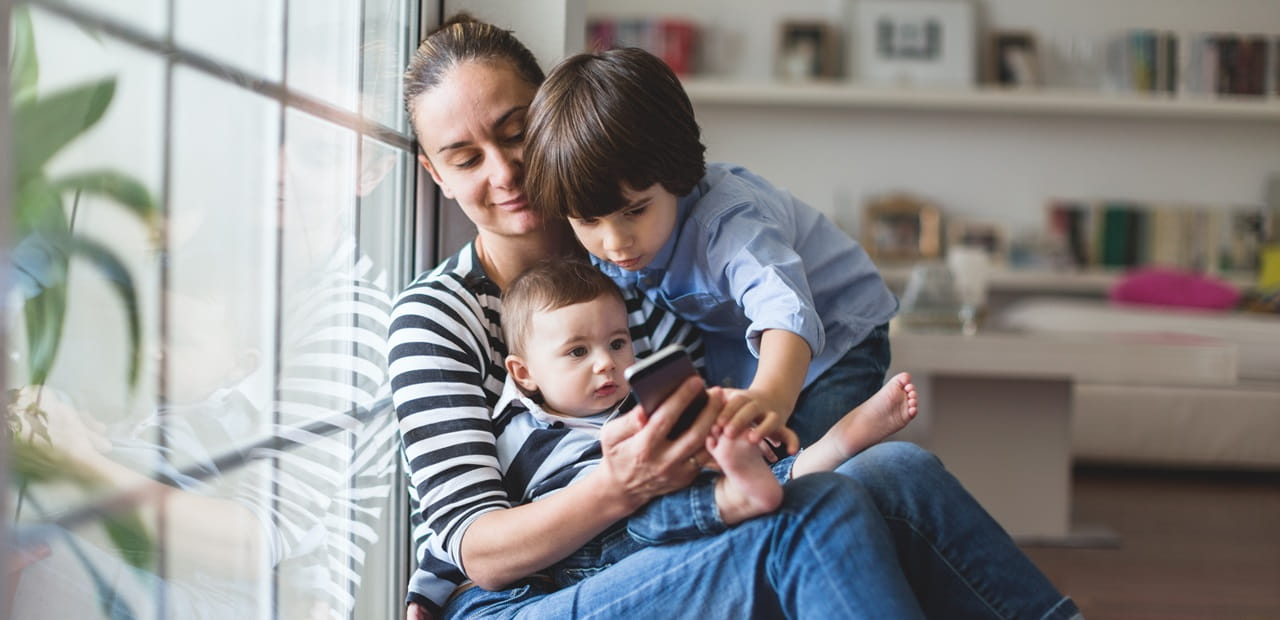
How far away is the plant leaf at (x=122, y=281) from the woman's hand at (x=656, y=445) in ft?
1.24

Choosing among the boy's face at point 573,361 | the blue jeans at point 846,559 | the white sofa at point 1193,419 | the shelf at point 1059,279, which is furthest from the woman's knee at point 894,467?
the shelf at point 1059,279

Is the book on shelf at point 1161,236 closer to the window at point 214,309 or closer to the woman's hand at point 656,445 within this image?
the window at point 214,309

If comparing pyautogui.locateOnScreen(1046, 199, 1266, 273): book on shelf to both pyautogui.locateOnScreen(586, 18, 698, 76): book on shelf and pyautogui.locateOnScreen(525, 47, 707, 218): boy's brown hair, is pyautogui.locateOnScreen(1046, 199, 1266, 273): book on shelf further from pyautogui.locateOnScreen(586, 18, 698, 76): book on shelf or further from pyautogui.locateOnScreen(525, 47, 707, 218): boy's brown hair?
pyautogui.locateOnScreen(525, 47, 707, 218): boy's brown hair

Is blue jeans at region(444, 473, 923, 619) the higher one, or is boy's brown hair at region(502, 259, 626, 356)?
boy's brown hair at region(502, 259, 626, 356)

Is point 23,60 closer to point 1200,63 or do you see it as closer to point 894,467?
point 894,467

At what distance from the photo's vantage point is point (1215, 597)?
2.34 metres

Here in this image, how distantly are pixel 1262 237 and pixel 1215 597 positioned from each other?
2.91 metres

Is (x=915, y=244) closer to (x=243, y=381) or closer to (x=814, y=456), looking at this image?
(x=814, y=456)

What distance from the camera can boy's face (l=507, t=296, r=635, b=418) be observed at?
119 cm

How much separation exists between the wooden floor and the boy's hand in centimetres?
146

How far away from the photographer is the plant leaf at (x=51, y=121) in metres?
0.64

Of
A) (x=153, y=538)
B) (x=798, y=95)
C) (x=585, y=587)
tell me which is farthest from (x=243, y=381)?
(x=798, y=95)

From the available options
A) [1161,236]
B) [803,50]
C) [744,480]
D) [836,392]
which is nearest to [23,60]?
[744,480]

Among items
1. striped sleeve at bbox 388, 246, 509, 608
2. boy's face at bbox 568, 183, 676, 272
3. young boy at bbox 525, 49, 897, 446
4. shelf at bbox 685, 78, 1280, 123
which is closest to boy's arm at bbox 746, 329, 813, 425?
young boy at bbox 525, 49, 897, 446
